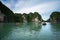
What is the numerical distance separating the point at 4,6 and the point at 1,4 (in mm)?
5475

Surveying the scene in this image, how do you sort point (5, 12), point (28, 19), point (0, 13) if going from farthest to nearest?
point (28, 19), point (5, 12), point (0, 13)

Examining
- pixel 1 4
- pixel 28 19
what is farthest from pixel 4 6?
pixel 28 19

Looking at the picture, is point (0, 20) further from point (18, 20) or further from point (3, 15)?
point (18, 20)

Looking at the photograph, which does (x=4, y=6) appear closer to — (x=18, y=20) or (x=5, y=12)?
(x=5, y=12)

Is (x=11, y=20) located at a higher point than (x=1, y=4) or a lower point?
lower

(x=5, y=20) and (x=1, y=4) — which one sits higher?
(x=1, y=4)

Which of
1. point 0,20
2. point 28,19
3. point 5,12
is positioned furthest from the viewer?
point 28,19

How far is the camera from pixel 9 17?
138 meters

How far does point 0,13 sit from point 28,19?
6429 cm

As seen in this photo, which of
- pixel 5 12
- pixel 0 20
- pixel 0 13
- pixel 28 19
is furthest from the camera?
pixel 28 19

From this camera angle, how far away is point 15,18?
144125mm

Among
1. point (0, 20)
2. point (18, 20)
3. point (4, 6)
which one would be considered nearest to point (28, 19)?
point (18, 20)

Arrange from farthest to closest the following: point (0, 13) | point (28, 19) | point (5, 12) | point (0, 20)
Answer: point (28, 19) → point (5, 12) → point (0, 13) → point (0, 20)

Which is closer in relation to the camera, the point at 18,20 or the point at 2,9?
the point at 2,9
